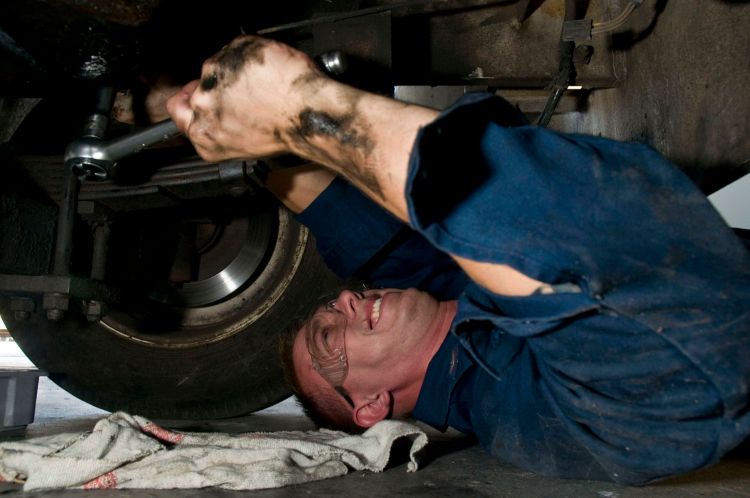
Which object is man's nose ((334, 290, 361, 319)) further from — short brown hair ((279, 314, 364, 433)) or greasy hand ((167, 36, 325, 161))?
greasy hand ((167, 36, 325, 161))

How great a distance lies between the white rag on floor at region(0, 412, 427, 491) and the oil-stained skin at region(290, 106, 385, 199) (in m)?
0.49

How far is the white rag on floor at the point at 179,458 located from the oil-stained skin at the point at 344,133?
49 cm

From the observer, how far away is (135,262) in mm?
1390

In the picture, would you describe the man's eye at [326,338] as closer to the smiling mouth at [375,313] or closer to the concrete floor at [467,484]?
the smiling mouth at [375,313]

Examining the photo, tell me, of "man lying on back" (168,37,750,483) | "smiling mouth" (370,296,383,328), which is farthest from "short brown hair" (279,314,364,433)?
"man lying on back" (168,37,750,483)

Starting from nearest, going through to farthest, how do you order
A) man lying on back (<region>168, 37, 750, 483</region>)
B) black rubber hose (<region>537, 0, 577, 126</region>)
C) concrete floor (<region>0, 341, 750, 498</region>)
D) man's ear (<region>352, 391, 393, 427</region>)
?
man lying on back (<region>168, 37, 750, 483</region>) < concrete floor (<region>0, 341, 750, 498</region>) < black rubber hose (<region>537, 0, 577, 126</region>) < man's ear (<region>352, 391, 393, 427</region>)

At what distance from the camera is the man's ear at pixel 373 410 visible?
1.23 m

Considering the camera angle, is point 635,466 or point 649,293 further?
point 635,466

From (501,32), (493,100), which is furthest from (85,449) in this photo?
(501,32)

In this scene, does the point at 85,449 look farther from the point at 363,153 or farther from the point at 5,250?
the point at 363,153

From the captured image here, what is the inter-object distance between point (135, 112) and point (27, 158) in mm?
364

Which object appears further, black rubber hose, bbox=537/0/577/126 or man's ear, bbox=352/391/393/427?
man's ear, bbox=352/391/393/427

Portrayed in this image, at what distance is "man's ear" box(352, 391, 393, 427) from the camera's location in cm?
123

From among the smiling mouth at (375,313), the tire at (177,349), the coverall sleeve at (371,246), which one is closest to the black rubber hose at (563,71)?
the coverall sleeve at (371,246)
